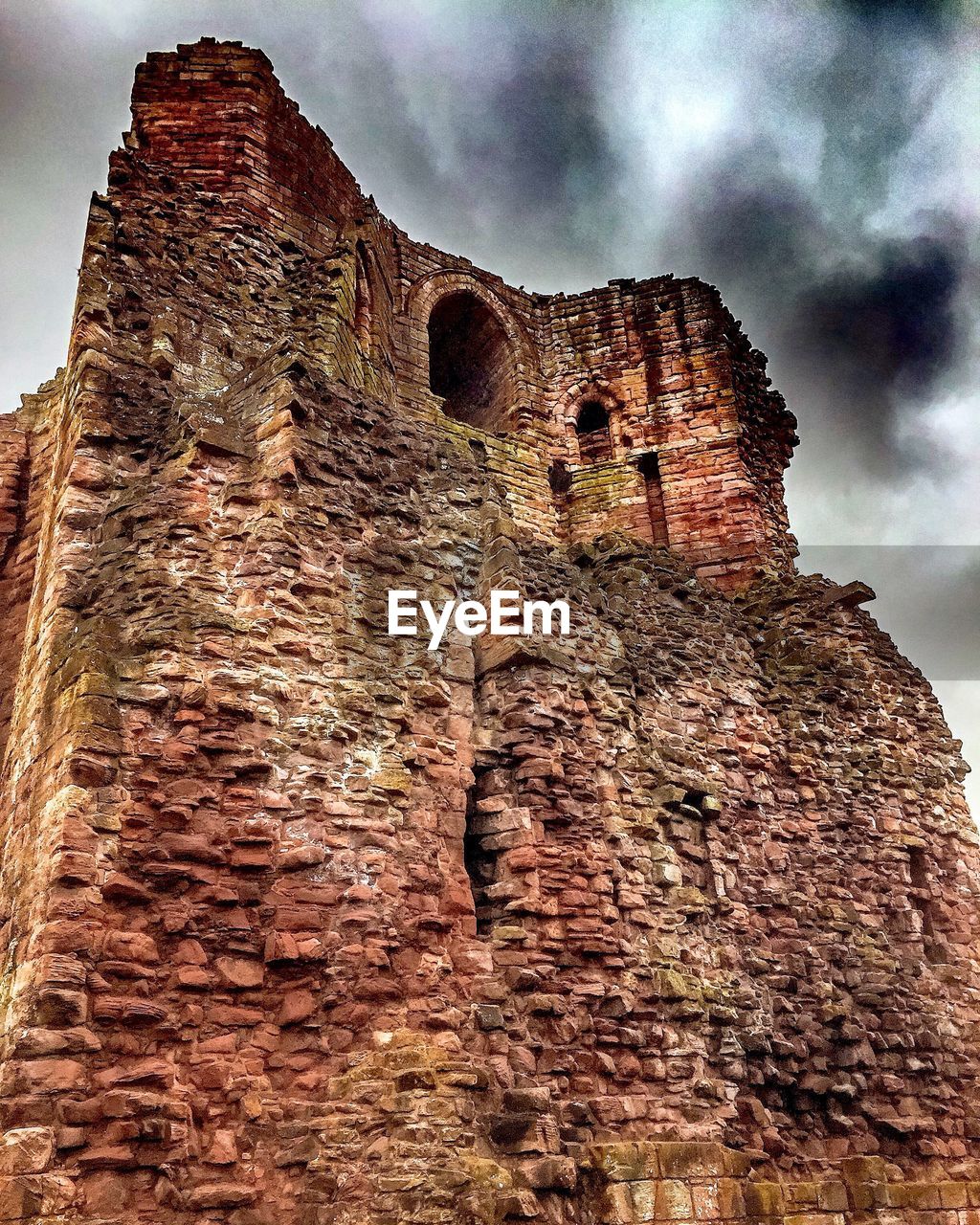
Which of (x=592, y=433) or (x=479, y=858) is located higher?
(x=592, y=433)

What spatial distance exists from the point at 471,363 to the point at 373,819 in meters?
12.2

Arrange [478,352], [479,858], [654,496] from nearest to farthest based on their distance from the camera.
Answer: [479,858] → [654,496] → [478,352]

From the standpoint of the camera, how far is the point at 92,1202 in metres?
4.95

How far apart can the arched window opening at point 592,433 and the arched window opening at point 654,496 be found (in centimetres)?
57

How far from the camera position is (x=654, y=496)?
51.9 ft

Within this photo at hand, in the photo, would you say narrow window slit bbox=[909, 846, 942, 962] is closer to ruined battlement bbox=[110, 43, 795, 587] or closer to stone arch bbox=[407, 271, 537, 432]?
ruined battlement bbox=[110, 43, 795, 587]

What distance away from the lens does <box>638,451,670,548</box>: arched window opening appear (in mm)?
15375

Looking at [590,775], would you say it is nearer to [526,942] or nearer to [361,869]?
[526,942]

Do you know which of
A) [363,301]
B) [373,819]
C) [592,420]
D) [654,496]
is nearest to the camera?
[373,819]

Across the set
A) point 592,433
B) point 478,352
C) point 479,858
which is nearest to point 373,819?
point 479,858

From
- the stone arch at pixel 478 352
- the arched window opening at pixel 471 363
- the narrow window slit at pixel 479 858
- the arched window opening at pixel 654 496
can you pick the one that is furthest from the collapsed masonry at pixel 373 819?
the arched window opening at pixel 471 363

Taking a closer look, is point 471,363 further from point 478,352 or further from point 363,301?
point 363,301

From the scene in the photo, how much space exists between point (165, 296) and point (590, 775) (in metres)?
5.39

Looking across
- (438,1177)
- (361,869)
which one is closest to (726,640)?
(361,869)
